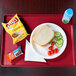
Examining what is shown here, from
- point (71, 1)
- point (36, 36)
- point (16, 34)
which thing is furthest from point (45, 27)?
point (71, 1)

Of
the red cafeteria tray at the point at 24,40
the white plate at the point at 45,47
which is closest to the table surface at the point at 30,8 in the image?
the red cafeteria tray at the point at 24,40

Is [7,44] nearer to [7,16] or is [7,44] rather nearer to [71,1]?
[7,16]

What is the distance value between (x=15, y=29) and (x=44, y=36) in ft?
0.93

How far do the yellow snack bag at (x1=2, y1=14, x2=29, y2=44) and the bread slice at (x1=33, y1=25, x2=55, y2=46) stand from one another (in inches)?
4.6

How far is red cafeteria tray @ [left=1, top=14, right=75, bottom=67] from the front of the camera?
3.59ft

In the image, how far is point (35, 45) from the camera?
1129 millimetres

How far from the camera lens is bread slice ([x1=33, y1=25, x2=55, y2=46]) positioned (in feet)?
3.54

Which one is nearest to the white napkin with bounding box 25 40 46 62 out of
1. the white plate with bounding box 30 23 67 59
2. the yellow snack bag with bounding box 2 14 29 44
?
the white plate with bounding box 30 23 67 59

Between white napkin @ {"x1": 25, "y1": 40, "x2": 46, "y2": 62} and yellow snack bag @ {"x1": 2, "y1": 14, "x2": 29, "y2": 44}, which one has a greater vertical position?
yellow snack bag @ {"x1": 2, "y1": 14, "x2": 29, "y2": 44}

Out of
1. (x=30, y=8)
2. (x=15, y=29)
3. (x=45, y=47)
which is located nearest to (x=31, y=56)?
(x=45, y=47)

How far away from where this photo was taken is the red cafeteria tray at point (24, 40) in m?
1.09

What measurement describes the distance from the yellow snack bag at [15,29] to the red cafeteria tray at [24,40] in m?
0.09

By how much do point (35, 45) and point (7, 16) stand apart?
1.40 ft

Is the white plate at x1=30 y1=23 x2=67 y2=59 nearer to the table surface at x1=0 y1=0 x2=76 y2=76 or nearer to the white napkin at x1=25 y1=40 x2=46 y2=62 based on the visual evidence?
the white napkin at x1=25 y1=40 x2=46 y2=62
